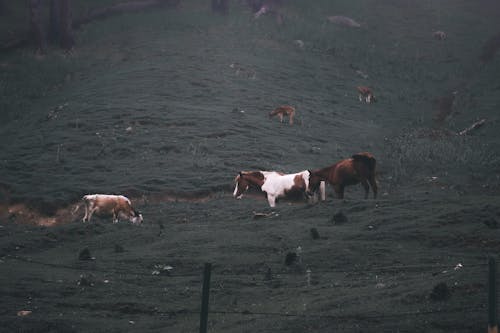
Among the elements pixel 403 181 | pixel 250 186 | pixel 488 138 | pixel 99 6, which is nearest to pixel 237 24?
pixel 99 6

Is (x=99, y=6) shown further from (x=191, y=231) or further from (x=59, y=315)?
(x=59, y=315)

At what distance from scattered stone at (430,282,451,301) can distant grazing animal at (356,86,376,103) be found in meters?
45.8

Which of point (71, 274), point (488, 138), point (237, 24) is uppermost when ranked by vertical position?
point (237, 24)

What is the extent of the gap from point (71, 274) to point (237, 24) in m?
56.1

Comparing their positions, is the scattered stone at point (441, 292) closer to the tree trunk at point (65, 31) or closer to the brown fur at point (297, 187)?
the brown fur at point (297, 187)

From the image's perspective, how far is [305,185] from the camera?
29844 millimetres

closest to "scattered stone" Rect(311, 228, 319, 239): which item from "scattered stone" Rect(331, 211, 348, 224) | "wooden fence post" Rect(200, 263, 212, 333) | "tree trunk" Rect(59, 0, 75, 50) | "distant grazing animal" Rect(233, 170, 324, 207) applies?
"scattered stone" Rect(331, 211, 348, 224)

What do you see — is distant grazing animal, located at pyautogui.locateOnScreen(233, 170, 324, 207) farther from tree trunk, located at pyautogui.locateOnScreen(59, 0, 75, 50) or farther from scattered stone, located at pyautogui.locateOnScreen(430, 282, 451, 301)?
tree trunk, located at pyautogui.locateOnScreen(59, 0, 75, 50)

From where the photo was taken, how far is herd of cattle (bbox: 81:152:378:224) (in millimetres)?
28984

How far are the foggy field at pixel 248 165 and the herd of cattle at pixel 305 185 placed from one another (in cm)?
77

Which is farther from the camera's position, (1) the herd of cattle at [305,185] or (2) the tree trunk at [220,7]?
(2) the tree trunk at [220,7]

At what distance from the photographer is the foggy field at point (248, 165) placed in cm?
1541

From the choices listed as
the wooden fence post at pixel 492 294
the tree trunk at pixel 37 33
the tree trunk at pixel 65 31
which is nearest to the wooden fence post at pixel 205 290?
the wooden fence post at pixel 492 294

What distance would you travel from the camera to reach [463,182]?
36719 mm
